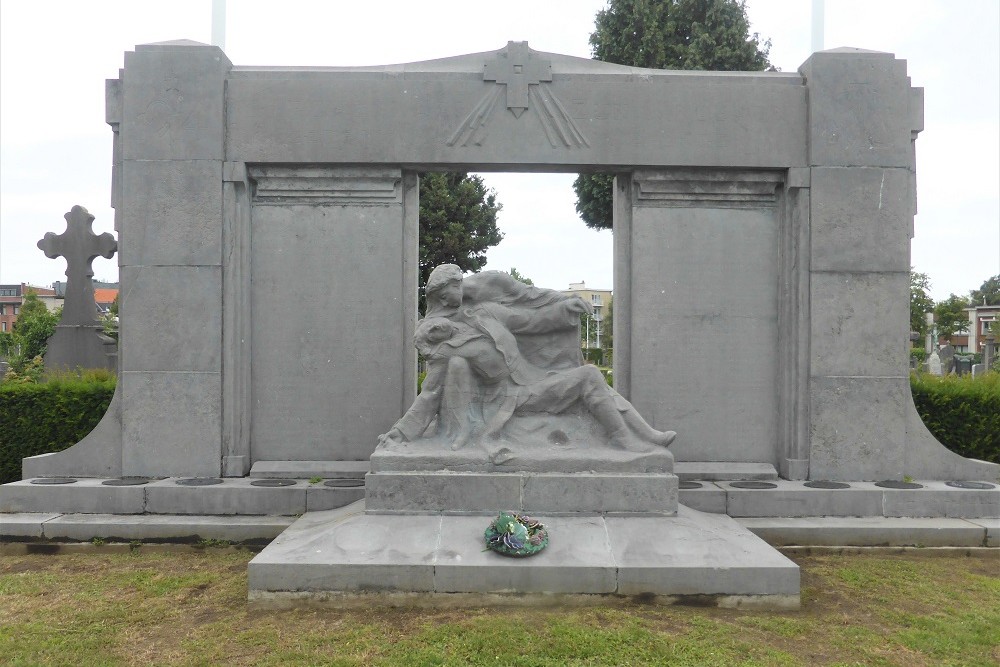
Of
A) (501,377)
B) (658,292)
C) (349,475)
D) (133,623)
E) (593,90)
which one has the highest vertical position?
(593,90)


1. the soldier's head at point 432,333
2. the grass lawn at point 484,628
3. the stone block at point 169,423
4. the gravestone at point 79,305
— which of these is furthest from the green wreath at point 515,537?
the gravestone at point 79,305

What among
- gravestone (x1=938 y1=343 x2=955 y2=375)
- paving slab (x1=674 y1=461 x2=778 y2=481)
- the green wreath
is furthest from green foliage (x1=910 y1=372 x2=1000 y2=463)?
gravestone (x1=938 y1=343 x2=955 y2=375)

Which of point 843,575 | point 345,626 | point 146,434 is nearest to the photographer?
point 345,626

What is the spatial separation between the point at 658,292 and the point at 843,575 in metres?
2.93

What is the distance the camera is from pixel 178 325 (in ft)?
22.1

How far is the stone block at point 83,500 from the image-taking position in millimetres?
6234

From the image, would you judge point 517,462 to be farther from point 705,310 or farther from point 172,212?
point 172,212

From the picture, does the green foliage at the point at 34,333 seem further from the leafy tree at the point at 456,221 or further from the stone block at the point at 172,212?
the stone block at the point at 172,212

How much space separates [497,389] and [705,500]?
2109 mm

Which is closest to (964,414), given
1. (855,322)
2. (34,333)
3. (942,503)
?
(942,503)

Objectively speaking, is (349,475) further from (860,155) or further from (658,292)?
(860,155)

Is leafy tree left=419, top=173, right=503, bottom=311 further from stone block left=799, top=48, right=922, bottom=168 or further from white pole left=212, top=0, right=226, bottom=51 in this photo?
stone block left=799, top=48, right=922, bottom=168

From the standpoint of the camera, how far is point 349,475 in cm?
676

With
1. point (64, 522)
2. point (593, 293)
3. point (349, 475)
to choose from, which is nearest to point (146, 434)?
point (64, 522)
